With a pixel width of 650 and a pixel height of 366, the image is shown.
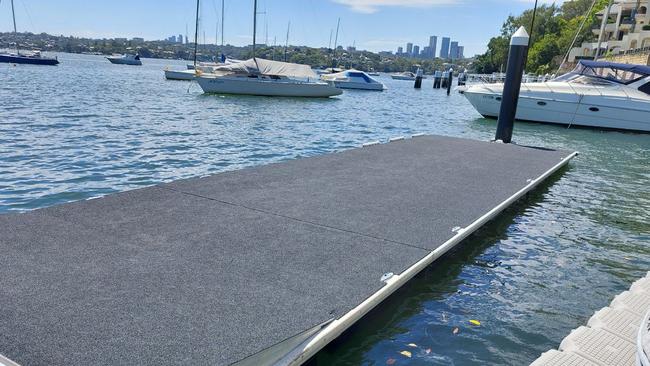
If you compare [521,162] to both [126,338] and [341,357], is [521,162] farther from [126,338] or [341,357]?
[126,338]

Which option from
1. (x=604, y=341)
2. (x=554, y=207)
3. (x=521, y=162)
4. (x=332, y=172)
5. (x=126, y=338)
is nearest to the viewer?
(x=126, y=338)

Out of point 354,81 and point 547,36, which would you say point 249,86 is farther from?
point 547,36

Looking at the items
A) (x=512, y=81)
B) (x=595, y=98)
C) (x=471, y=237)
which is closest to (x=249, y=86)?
(x=595, y=98)

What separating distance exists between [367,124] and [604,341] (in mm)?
20961

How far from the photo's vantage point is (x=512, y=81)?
50.2 ft

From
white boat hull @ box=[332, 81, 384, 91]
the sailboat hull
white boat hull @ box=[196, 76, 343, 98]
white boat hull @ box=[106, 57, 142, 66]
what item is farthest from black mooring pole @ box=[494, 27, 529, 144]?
white boat hull @ box=[106, 57, 142, 66]

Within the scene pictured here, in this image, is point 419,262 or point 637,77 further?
point 637,77

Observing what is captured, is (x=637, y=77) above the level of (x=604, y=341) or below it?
above

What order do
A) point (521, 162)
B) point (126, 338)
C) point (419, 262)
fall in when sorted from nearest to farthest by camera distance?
1. point (126, 338)
2. point (419, 262)
3. point (521, 162)

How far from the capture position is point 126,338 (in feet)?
10.5

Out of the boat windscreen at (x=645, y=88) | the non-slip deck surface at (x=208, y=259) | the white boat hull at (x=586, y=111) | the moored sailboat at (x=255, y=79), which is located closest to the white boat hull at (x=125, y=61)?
the moored sailboat at (x=255, y=79)

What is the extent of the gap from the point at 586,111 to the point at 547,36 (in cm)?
6572

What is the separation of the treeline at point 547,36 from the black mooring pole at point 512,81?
5933 cm

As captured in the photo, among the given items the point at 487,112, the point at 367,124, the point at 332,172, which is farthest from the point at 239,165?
the point at 487,112
